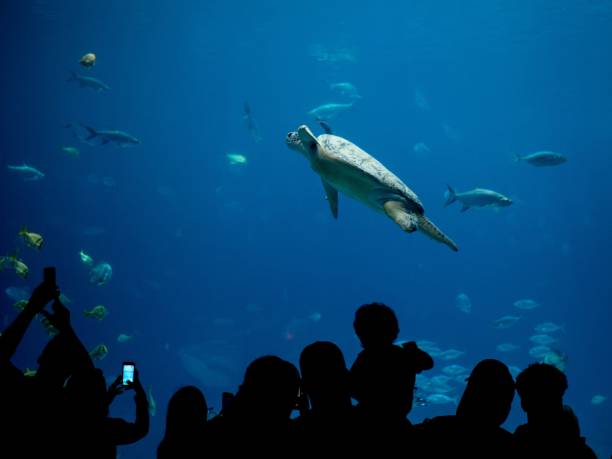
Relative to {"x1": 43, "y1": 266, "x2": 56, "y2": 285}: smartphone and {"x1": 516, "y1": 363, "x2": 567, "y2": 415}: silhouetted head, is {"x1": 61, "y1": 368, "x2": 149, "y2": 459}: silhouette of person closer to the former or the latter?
{"x1": 43, "y1": 266, "x2": 56, "y2": 285}: smartphone

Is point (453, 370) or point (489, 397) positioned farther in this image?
point (453, 370)

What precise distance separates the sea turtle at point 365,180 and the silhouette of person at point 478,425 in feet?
3.61

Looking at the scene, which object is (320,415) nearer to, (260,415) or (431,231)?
(260,415)

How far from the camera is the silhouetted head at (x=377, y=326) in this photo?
2.15m

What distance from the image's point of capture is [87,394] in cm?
207

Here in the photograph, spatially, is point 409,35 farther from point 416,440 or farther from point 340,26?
point 416,440

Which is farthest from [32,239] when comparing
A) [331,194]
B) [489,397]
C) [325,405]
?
[489,397]

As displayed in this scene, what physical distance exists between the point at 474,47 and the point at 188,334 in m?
30.0

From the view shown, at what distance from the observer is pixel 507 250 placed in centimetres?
4378

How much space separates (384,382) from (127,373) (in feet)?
4.98

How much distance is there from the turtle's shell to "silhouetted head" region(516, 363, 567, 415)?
1.42 metres

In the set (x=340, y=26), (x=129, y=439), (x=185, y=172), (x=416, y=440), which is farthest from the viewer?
(x=185, y=172)

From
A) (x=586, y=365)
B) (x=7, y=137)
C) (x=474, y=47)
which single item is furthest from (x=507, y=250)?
(x=7, y=137)

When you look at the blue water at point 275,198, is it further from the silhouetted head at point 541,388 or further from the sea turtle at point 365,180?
the silhouetted head at point 541,388
